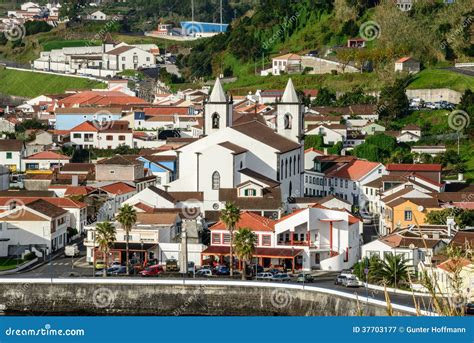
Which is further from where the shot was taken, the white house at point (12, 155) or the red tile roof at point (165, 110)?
the red tile roof at point (165, 110)

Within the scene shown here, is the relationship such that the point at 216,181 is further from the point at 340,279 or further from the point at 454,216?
the point at 340,279

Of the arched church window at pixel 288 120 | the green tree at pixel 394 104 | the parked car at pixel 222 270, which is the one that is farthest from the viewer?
the green tree at pixel 394 104

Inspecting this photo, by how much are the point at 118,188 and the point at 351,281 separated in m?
15.4

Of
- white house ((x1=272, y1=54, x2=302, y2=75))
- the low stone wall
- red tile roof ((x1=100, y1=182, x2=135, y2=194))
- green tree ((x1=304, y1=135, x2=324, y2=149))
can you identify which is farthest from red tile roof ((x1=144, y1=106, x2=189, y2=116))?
the low stone wall

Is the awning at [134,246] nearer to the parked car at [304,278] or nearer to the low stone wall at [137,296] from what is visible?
the low stone wall at [137,296]

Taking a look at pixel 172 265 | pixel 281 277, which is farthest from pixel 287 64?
pixel 281 277

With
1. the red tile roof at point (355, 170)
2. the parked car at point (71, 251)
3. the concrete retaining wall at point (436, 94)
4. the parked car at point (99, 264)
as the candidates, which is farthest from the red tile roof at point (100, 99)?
the parked car at point (99, 264)

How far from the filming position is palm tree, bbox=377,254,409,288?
2948 centimetres

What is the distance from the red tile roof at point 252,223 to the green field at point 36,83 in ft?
164

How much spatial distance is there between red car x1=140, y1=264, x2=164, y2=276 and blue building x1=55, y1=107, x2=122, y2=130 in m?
32.4

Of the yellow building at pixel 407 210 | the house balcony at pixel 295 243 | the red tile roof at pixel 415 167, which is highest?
the red tile roof at pixel 415 167

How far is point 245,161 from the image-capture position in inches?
1658

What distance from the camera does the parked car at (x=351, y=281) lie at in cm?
3060
